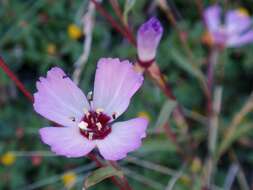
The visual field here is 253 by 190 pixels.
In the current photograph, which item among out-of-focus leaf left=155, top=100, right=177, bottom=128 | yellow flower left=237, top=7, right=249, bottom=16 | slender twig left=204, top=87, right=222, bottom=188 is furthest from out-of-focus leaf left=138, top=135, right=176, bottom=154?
yellow flower left=237, top=7, right=249, bottom=16

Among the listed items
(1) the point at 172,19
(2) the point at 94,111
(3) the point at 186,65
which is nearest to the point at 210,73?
(3) the point at 186,65

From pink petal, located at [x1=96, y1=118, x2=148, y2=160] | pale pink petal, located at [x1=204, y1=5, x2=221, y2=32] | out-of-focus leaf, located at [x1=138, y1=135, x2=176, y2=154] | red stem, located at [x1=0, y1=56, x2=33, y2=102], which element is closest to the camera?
pink petal, located at [x1=96, y1=118, x2=148, y2=160]

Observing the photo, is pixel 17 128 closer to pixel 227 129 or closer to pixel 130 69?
pixel 227 129

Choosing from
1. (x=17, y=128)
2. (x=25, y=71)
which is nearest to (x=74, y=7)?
(x=25, y=71)

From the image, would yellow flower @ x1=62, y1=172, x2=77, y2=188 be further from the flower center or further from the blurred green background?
the flower center

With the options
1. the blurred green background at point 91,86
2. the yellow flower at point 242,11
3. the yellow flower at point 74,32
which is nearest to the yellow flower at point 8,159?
the blurred green background at point 91,86
